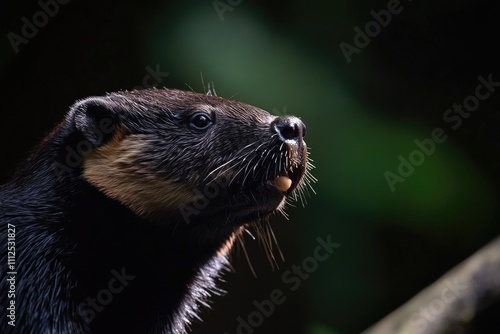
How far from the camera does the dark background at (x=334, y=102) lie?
3189 millimetres

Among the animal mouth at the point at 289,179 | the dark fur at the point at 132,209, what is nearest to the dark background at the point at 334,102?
the dark fur at the point at 132,209

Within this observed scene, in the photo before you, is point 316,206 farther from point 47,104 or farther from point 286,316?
point 47,104

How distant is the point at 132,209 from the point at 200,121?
32cm

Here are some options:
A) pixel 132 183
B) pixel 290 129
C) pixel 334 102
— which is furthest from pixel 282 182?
pixel 334 102

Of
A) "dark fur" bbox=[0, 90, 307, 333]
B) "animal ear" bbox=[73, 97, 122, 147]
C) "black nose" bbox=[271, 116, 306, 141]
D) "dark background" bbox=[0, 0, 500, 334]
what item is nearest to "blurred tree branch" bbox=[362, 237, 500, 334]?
"dark fur" bbox=[0, 90, 307, 333]

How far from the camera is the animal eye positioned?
2.07 meters

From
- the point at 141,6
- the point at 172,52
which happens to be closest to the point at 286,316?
the point at 172,52

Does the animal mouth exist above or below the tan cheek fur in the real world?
below

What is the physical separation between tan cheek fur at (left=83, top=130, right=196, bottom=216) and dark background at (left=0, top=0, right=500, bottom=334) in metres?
1.17

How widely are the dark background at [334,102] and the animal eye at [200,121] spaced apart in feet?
3.79

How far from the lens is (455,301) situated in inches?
82.7

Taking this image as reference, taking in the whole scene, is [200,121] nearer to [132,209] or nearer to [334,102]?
[132,209]

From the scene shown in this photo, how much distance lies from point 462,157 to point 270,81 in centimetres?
98

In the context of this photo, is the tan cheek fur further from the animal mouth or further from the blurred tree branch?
the blurred tree branch
